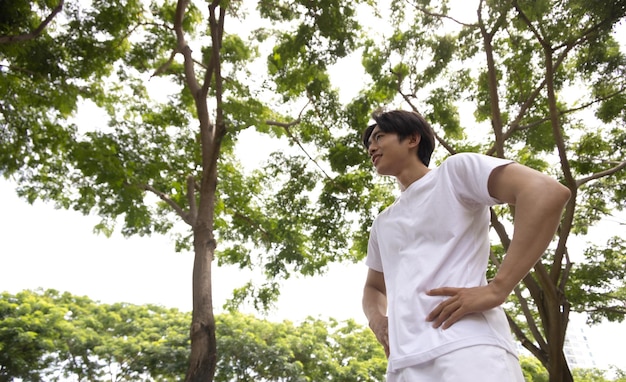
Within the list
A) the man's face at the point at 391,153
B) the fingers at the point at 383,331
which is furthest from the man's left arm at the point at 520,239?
the man's face at the point at 391,153

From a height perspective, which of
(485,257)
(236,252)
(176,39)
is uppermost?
(176,39)

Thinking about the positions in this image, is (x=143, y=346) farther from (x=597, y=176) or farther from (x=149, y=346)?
(x=597, y=176)

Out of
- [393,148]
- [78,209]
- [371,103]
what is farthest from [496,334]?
[78,209]

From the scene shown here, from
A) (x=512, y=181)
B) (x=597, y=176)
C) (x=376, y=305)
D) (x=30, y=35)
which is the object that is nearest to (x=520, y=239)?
(x=512, y=181)

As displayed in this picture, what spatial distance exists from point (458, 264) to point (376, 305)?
1.26 ft

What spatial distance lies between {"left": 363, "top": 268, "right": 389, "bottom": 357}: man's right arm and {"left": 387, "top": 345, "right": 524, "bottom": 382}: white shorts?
29cm

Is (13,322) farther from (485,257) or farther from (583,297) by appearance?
(485,257)

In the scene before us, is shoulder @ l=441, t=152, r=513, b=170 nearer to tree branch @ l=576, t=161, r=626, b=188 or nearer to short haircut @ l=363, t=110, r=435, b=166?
short haircut @ l=363, t=110, r=435, b=166

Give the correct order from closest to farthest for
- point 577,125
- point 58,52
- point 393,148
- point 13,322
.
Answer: point 393,148 → point 58,52 → point 577,125 → point 13,322

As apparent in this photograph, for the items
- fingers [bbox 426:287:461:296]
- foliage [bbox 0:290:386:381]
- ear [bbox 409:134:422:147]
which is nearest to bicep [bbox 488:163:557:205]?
fingers [bbox 426:287:461:296]

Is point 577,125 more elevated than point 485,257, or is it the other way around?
point 577,125

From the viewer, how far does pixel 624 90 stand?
233 inches

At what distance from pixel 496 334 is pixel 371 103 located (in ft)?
21.5

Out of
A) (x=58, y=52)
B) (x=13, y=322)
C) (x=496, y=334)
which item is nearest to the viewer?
(x=496, y=334)
